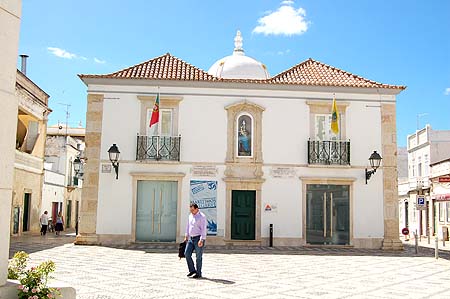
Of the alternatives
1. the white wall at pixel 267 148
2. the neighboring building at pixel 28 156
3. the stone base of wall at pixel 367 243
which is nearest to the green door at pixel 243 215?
the white wall at pixel 267 148

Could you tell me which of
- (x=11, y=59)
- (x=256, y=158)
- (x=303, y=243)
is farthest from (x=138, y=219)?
(x=11, y=59)

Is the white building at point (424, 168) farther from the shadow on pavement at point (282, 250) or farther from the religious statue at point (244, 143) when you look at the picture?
the religious statue at point (244, 143)

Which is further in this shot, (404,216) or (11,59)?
(404,216)

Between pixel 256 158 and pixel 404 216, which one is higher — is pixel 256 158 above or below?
above

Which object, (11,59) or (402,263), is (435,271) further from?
(11,59)

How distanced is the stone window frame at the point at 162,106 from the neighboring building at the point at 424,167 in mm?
17405

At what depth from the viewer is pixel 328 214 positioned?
1645 centimetres

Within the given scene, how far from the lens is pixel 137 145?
16.0 m

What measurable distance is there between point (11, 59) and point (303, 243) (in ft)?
42.8

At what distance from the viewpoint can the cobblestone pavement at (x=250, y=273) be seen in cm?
764

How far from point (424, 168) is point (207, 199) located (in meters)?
19.5

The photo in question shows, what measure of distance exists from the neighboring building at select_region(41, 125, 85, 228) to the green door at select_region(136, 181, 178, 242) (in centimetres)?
1183

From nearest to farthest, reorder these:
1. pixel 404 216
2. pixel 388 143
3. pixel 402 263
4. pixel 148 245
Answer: pixel 402 263 < pixel 148 245 < pixel 388 143 < pixel 404 216

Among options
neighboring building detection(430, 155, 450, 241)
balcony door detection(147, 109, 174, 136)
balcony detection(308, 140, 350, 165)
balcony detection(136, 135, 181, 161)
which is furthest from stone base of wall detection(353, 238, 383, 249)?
neighboring building detection(430, 155, 450, 241)
